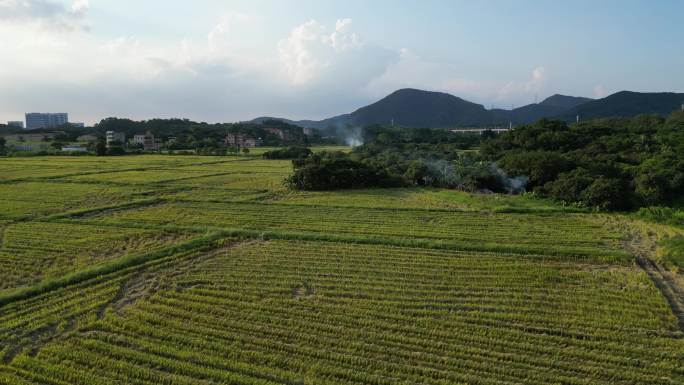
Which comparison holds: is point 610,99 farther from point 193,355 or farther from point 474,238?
point 193,355

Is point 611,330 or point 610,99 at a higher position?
point 610,99

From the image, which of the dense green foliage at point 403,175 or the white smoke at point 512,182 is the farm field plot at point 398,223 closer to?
the white smoke at point 512,182

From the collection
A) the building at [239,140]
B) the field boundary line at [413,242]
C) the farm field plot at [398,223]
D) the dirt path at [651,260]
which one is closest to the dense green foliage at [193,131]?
the building at [239,140]

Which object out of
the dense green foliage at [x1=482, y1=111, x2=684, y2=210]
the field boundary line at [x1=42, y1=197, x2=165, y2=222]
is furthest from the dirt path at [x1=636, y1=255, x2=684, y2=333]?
the field boundary line at [x1=42, y1=197, x2=165, y2=222]

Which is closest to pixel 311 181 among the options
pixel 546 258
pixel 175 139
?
pixel 546 258

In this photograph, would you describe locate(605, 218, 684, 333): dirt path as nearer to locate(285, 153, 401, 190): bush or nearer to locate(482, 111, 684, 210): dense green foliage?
locate(482, 111, 684, 210): dense green foliage

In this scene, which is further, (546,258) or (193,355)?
(546,258)

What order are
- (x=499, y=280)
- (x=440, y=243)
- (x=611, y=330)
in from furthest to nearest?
(x=440, y=243) < (x=499, y=280) < (x=611, y=330)
